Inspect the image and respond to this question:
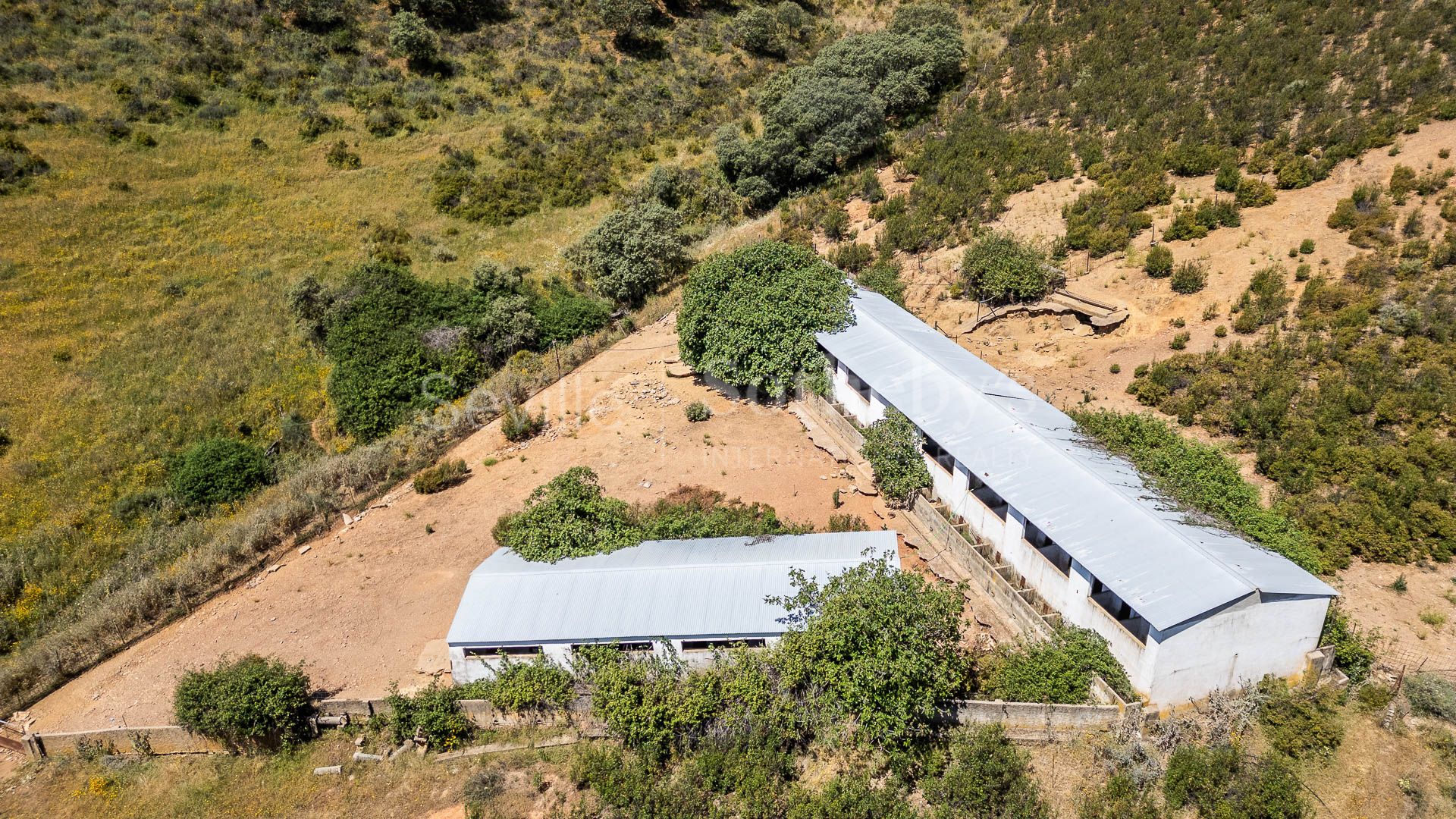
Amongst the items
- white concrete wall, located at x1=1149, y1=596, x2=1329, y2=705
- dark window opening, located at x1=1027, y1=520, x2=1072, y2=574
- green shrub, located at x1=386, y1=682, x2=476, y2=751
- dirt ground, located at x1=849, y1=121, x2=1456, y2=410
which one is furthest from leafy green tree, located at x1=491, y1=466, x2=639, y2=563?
dirt ground, located at x1=849, y1=121, x2=1456, y2=410

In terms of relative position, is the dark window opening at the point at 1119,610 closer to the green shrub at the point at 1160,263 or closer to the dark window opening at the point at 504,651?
the dark window opening at the point at 504,651

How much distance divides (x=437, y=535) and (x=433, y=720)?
305 inches

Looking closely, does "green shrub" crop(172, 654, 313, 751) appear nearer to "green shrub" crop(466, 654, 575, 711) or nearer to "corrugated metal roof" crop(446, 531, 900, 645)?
"corrugated metal roof" crop(446, 531, 900, 645)

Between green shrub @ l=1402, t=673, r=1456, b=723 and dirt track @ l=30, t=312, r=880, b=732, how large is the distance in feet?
37.0

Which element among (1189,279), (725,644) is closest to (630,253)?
(1189,279)

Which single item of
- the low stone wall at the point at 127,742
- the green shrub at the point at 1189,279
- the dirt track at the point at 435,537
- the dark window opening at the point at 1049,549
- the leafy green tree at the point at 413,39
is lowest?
the low stone wall at the point at 127,742

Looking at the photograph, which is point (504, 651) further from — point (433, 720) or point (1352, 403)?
point (1352, 403)

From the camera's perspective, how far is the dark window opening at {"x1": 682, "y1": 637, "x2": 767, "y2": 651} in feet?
52.8

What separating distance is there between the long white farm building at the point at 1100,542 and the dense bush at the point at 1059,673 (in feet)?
1.43

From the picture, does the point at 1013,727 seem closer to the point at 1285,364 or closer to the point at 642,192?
the point at 1285,364

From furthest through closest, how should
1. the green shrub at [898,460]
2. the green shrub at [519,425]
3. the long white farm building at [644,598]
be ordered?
the green shrub at [519,425] < the green shrub at [898,460] < the long white farm building at [644,598]

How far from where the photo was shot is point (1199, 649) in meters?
14.4

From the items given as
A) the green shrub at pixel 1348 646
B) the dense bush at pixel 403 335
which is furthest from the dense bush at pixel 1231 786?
the dense bush at pixel 403 335

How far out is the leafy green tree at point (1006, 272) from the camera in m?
28.8
